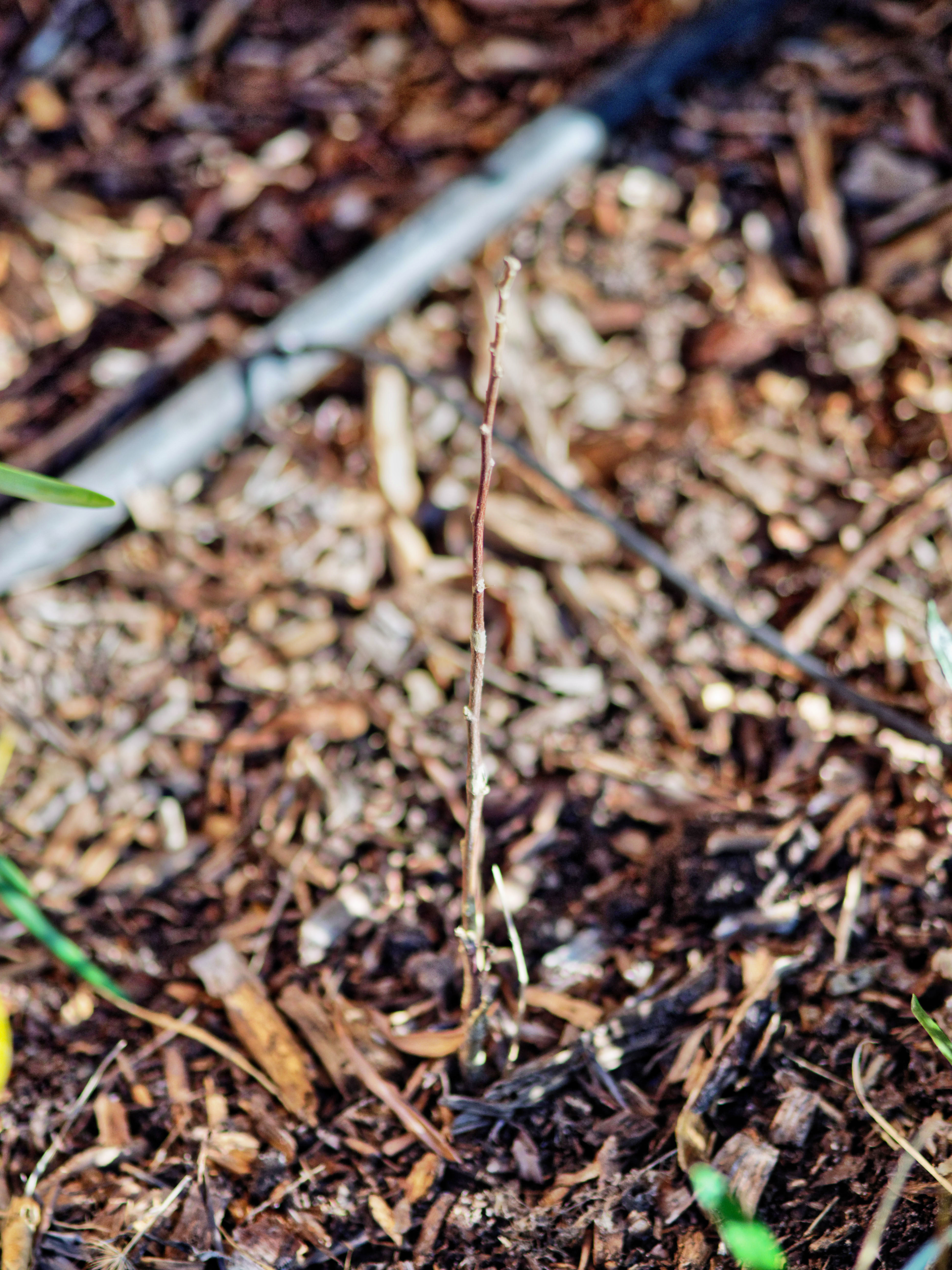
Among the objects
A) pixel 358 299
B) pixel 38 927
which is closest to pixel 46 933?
pixel 38 927

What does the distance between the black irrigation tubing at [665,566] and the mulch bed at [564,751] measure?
2 centimetres

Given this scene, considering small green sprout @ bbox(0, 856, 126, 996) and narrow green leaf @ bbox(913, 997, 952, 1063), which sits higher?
small green sprout @ bbox(0, 856, 126, 996)

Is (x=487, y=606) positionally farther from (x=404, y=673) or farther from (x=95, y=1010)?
(x=95, y=1010)

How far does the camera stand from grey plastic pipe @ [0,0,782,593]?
141 centimetres

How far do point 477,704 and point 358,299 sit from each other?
3.51 feet

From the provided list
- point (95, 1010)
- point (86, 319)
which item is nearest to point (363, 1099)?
point (95, 1010)

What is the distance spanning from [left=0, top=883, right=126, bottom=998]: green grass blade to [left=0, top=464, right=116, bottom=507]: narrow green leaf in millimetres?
450

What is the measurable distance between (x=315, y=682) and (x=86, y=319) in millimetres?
898

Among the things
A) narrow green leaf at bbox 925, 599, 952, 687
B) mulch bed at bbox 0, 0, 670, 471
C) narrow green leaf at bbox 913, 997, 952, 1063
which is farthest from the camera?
mulch bed at bbox 0, 0, 670, 471

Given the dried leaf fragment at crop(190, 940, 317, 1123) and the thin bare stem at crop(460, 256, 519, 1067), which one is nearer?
the thin bare stem at crop(460, 256, 519, 1067)

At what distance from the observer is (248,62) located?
6.00ft

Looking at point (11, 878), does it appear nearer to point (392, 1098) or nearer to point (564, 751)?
point (392, 1098)

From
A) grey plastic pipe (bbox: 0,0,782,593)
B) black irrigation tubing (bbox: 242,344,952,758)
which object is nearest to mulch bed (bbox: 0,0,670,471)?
grey plastic pipe (bbox: 0,0,782,593)

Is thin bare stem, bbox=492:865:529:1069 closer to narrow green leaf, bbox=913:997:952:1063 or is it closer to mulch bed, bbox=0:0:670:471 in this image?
narrow green leaf, bbox=913:997:952:1063
